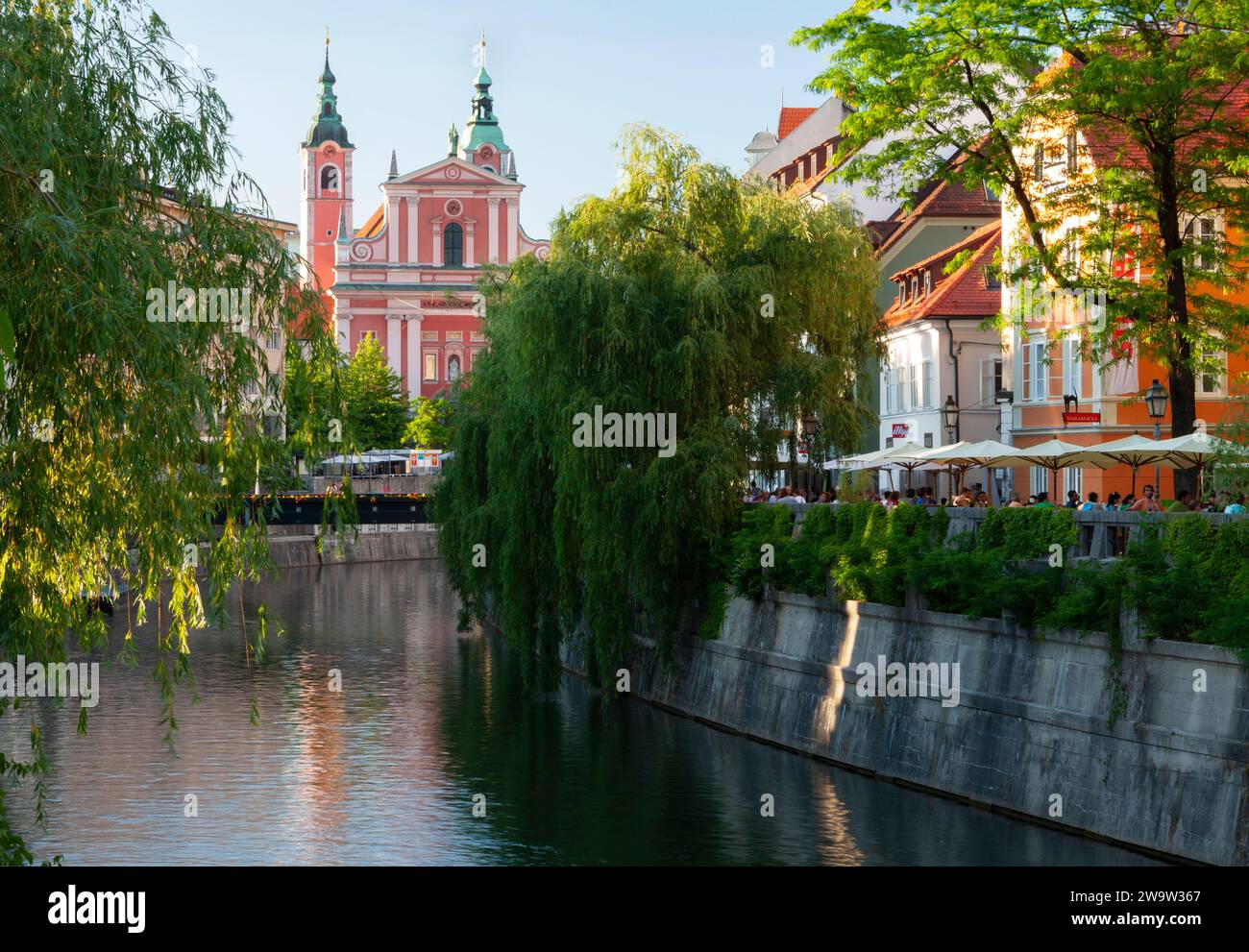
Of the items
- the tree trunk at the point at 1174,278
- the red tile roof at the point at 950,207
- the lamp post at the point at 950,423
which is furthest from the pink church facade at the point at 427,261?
the tree trunk at the point at 1174,278

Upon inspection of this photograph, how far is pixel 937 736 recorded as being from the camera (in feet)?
83.5

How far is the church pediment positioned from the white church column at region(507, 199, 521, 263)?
3.55 feet

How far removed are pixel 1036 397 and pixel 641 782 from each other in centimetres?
2299

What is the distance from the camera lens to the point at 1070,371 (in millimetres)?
44344

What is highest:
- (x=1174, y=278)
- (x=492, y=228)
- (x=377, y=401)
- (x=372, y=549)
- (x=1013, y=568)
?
(x=492, y=228)

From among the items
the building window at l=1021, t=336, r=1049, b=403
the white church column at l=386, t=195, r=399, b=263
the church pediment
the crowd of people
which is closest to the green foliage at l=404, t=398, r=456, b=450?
the white church column at l=386, t=195, r=399, b=263

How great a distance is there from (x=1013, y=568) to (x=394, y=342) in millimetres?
91942

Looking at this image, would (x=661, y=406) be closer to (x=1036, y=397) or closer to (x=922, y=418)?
(x=1036, y=397)

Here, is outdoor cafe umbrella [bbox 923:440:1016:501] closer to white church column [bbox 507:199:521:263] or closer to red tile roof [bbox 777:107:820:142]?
red tile roof [bbox 777:107:820:142]

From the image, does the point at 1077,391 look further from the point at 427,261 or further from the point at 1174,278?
the point at 427,261

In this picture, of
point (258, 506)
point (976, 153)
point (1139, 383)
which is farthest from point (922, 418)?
point (258, 506)

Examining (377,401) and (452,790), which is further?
(377,401)

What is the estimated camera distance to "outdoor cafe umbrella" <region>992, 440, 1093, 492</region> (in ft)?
103

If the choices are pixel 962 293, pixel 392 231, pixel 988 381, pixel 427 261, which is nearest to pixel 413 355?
pixel 427 261
